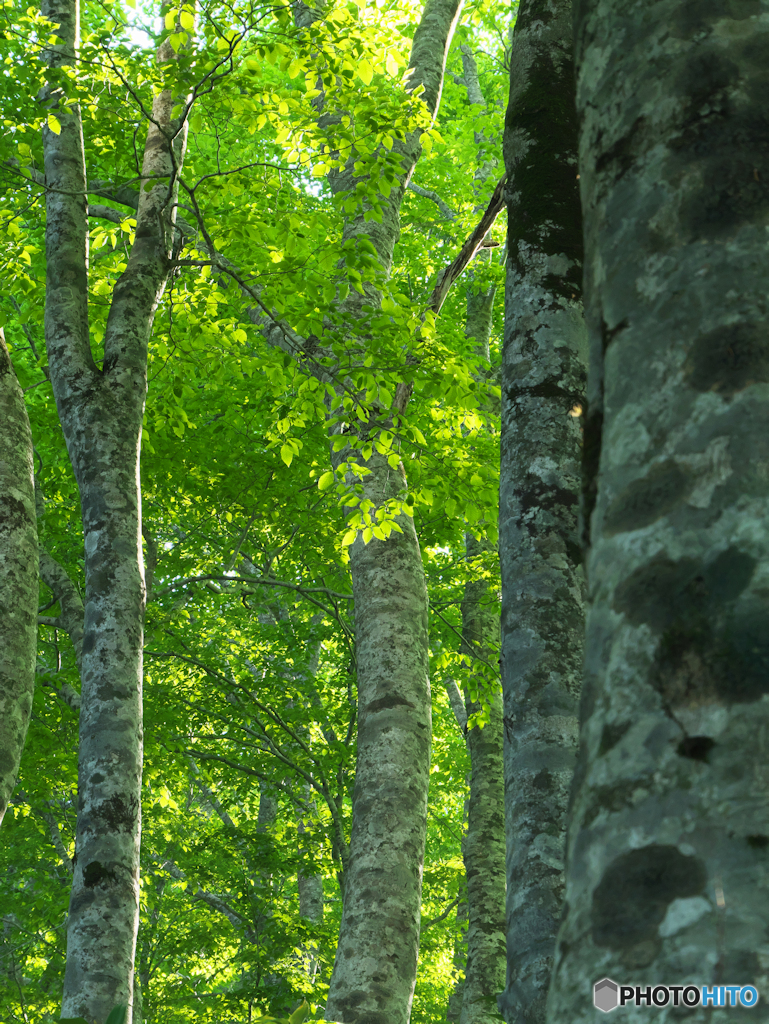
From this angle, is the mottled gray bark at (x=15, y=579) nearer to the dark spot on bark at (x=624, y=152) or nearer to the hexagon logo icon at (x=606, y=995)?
the hexagon logo icon at (x=606, y=995)

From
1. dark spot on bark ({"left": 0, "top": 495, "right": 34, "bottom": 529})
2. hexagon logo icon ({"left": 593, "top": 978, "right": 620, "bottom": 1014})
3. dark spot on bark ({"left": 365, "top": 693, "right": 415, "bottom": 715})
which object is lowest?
hexagon logo icon ({"left": 593, "top": 978, "right": 620, "bottom": 1014})

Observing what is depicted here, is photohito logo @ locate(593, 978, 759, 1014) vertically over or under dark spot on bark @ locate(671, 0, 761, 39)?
under

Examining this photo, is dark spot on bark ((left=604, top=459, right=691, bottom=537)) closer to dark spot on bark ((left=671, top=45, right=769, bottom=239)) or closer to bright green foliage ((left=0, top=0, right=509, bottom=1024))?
dark spot on bark ((left=671, top=45, right=769, bottom=239))

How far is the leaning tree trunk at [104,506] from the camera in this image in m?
4.30

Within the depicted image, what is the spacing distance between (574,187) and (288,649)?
10.4m

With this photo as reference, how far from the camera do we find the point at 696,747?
0.97 metres

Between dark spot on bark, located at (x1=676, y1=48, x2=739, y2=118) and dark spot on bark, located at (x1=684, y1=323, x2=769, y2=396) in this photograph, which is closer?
dark spot on bark, located at (x1=684, y1=323, x2=769, y2=396)

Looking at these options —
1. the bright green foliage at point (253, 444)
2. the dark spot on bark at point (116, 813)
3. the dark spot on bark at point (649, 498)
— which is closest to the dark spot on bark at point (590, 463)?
the dark spot on bark at point (649, 498)

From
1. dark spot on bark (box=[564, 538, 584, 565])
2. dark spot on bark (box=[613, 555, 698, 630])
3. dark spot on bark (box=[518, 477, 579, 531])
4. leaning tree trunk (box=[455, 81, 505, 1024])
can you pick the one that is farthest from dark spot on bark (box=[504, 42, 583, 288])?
leaning tree trunk (box=[455, 81, 505, 1024])

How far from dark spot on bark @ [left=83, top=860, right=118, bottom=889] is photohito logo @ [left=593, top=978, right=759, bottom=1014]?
4.07 m

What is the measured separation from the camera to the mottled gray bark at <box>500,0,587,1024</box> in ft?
7.97

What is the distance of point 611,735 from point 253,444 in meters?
10.5

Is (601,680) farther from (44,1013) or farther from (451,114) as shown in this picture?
(451,114)

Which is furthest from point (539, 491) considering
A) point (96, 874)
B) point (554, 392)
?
point (96, 874)
